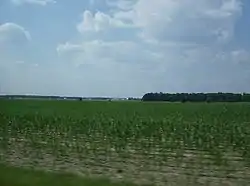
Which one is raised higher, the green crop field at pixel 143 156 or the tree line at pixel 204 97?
the tree line at pixel 204 97

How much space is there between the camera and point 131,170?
14.5 m

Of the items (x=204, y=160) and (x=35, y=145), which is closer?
(x=204, y=160)

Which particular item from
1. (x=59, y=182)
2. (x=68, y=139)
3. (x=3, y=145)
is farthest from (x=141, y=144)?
(x=59, y=182)

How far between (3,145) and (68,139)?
3.65m

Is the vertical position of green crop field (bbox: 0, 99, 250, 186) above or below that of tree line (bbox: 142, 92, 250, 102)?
below

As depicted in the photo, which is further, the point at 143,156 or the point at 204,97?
the point at 204,97

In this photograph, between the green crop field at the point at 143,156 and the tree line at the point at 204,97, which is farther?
the tree line at the point at 204,97

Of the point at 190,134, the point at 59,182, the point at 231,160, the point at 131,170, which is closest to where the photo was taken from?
the point at 59,182

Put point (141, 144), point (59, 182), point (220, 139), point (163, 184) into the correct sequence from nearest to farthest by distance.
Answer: point (59, 182)
point (163, 184)
point (141, 144)
point (220, 139)

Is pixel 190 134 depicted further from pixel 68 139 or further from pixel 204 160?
pixel 204 160

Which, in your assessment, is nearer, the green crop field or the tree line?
the green crop field

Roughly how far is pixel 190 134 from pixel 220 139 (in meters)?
2.87

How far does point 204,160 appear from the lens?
1652cm

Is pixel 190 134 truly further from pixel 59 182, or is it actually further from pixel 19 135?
pixel 59 182
